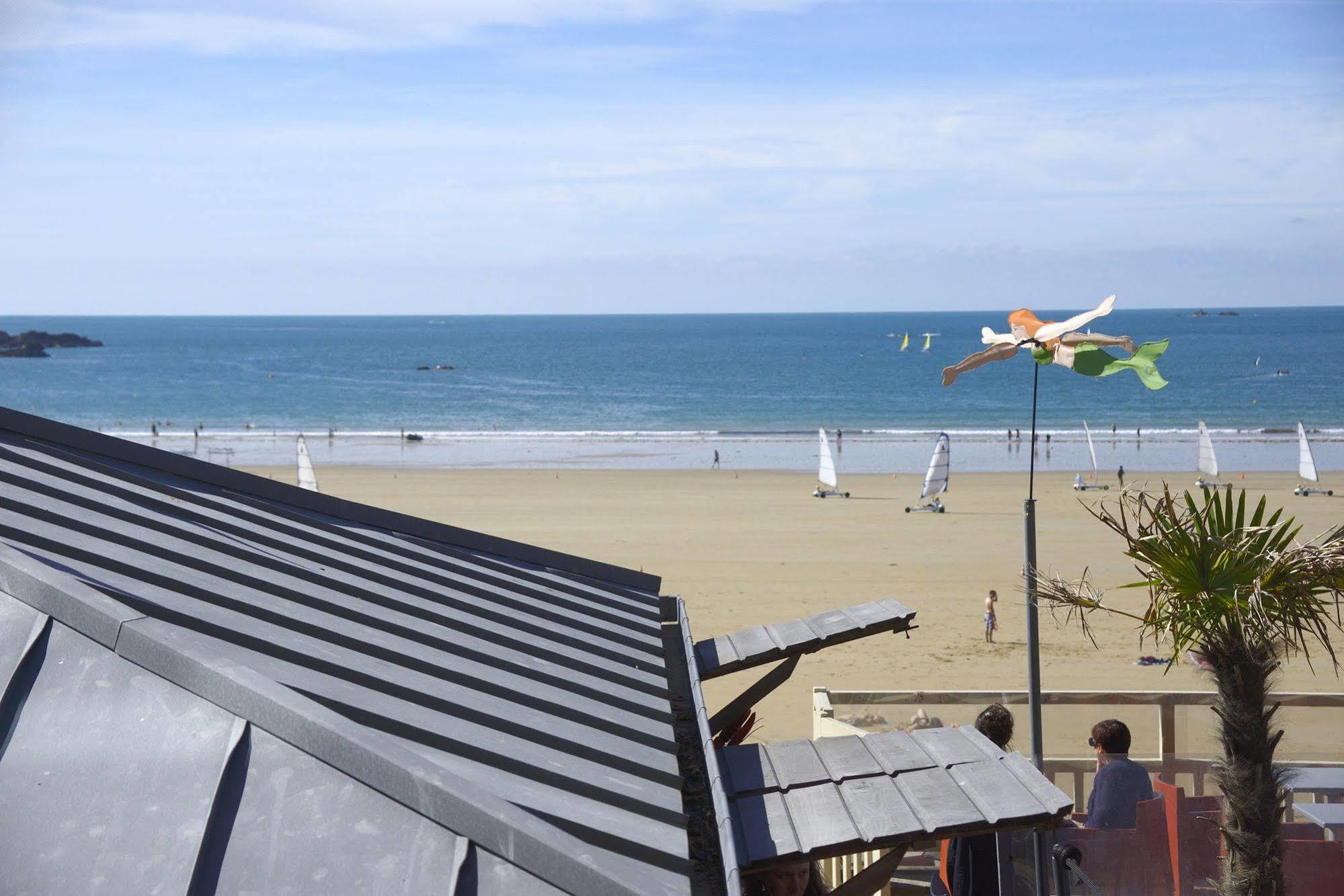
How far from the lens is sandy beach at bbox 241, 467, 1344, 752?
46.8 ft

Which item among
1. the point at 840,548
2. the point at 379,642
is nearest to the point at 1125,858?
the point at 379,642

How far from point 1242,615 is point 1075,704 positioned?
94.1 inches

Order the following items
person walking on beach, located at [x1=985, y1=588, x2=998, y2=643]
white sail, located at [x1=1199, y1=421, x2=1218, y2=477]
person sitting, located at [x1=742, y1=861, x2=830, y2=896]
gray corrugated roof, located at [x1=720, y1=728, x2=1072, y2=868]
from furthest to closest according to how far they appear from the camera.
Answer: white sail, located at [x1=1199, y1=421, x2=1218, y2=477]
person walking on beach, located at [x1=985, y1=588, x2=998, y2=643]
person sitting, located at [x1=742, y1=861, x2=830, y2=896]
gray corrugated roof, located at [x1=720, y1=728, x2=1072, y2=868]

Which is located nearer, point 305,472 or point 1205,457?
point 305,472

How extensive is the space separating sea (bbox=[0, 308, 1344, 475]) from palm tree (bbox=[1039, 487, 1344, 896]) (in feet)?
83.2

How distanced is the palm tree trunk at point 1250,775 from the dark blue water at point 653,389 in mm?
51544

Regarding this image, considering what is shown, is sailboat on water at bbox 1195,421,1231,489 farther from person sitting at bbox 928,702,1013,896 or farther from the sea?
person sitting at bbox 928,702,1013,896

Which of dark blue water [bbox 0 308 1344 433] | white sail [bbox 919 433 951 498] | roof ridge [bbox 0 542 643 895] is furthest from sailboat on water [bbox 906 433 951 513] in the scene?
dark blue water [bbox 0 308 1344 433]

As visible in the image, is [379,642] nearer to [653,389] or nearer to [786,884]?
[786,884]

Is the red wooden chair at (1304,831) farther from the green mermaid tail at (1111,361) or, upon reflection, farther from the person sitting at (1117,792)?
the green mermaid tail at (1111,361)

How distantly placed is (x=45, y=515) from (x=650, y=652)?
2.41 metres

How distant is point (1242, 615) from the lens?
4.58 m

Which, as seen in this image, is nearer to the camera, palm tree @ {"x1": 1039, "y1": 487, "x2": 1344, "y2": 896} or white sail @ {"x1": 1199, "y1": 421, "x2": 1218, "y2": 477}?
palm tree @ {"x1": 1039, "y1": 487, "x2": 1344, "y2": 896}

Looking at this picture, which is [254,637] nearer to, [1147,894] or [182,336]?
[1147,894]
